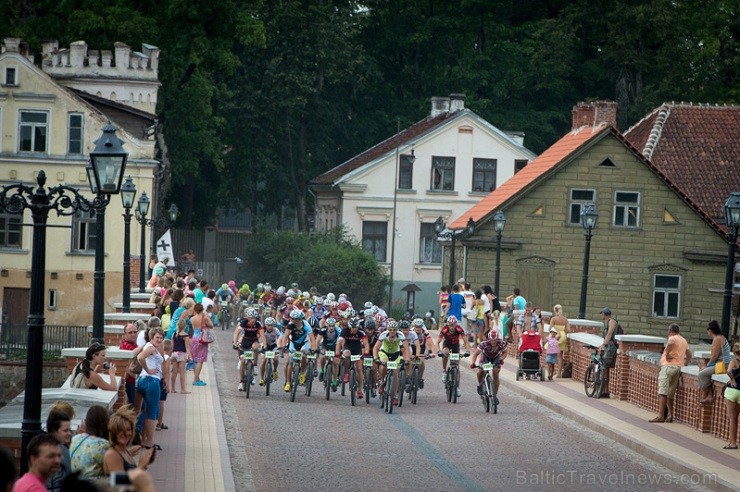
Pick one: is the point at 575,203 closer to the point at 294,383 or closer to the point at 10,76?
the point at 10,76

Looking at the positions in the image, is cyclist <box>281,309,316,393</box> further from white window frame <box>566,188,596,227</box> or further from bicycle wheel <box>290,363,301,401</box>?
white window frame <box>566,188,596,227</box>

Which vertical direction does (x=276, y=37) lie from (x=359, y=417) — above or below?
above

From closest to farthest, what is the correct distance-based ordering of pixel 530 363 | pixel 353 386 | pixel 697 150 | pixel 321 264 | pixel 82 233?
pixel 353 386 → pixel 530 363 → pixel 82 233 → pixel 697 150 → pixel 321 264

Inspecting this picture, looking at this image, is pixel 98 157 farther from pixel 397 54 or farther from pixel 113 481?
pixel 397 54

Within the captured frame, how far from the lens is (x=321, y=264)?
214 ft

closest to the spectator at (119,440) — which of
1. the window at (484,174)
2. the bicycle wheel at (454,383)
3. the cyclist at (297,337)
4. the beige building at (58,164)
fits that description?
the cyclist at (297,337)

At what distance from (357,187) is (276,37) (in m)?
8.60

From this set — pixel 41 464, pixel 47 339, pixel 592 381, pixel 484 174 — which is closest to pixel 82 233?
pixel 47 339

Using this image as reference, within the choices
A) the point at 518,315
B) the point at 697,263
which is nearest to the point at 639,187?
the point at 697,263

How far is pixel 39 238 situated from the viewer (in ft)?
47.3

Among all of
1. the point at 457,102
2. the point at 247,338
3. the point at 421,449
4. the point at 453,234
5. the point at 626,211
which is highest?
the point at 457,102

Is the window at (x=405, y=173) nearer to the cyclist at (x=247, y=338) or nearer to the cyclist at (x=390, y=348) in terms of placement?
the cyclist at (x=247, y=338)

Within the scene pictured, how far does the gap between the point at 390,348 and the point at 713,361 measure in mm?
6426

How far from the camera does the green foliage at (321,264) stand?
65.0 metres
